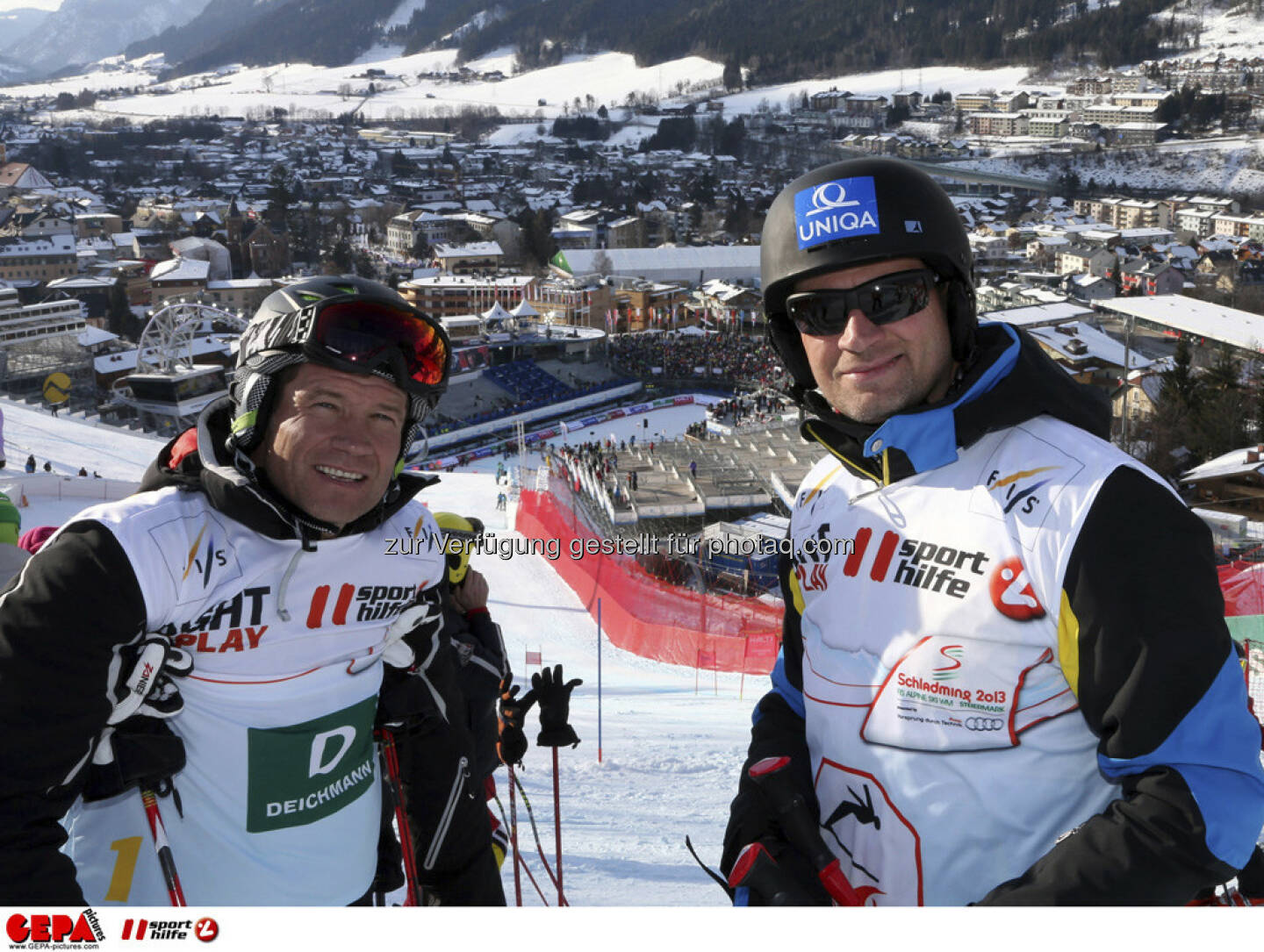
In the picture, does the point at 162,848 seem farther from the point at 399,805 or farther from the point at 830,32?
the point at 830,32

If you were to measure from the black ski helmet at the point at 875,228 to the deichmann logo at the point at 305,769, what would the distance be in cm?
96

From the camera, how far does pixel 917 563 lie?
1.34 metres

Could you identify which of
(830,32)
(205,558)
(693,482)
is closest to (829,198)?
(205,558)

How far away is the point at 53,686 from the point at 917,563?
3.56 ft

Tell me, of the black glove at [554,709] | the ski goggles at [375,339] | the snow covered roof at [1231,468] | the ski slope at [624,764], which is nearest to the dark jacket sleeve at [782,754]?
the ski goggles at [375,339]

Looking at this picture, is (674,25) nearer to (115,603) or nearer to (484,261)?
(484,261)

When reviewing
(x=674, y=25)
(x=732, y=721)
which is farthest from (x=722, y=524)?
(x=674, y=25)

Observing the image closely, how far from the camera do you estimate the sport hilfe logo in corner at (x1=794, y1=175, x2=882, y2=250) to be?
4.68 ft

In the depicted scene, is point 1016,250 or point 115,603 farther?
point 1016,250

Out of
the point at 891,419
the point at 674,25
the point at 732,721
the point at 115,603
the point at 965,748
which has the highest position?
the point at 674,25

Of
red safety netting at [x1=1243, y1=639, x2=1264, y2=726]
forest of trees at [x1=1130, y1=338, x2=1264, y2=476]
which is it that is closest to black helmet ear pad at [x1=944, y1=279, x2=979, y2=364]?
red safety netting at [x1=1243, y1=639, x2=1264, y2=726]

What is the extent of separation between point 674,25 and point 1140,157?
252ft
